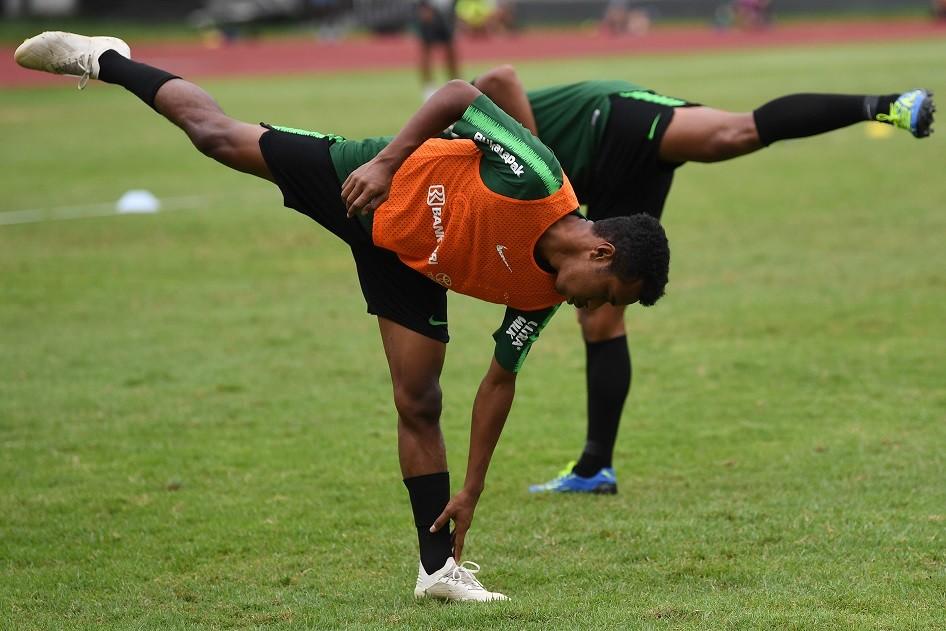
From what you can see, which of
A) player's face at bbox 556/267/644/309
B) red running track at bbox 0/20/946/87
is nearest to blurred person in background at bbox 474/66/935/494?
player's face at bbox 556/267/644/309

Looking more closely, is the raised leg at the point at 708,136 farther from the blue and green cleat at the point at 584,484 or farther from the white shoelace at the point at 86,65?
the white shoelace at the point at 86,65

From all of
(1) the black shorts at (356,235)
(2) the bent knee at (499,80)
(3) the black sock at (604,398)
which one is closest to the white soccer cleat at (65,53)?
(1) the black shorts at (356,235)

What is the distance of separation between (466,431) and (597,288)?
312 cm

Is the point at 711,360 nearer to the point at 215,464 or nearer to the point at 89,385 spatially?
the point at 215,464

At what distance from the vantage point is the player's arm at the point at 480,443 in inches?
204

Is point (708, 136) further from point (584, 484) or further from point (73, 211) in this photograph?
point (73, 211)

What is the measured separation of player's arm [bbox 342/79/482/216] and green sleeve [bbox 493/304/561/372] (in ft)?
2.41

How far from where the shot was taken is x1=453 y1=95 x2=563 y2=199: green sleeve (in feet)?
15.9

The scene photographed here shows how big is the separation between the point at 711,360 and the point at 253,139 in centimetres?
470

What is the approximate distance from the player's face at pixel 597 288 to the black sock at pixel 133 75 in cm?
221

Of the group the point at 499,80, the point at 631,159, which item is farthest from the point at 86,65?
the point at 631,159

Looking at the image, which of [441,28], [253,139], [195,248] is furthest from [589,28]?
[253,139]

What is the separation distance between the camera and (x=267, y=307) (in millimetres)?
11180

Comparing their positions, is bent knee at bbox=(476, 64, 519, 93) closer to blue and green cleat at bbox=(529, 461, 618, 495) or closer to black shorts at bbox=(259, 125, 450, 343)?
black shorts at bbox=(259, 125, 450, 343)
